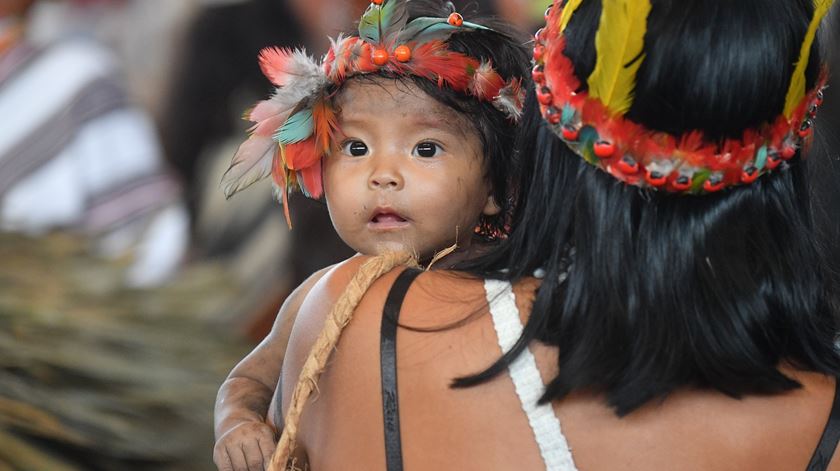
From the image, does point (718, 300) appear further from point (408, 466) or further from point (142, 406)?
point (142, 406)

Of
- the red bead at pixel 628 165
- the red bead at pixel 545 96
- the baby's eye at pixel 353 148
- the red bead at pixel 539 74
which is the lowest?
the red bead at pixel 628 165

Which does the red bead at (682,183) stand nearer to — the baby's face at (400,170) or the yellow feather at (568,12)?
the yellow feather at (568,12)

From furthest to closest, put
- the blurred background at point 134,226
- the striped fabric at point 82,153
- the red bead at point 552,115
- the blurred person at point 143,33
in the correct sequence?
the blurred person at point 143,33 < the striped fabric at point 82,153 < the blurred background at point 134,226 < the red bead at point 552,115

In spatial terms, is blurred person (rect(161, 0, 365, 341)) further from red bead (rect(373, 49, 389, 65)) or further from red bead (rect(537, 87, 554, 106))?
red bead (rect(537, 87, 554, 106))

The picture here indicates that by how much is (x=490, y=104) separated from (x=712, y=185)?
1.90 ft

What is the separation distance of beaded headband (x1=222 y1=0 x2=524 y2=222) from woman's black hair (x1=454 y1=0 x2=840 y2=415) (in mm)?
443

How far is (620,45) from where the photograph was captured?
1459 mm

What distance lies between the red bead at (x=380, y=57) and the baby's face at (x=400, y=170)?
35mm

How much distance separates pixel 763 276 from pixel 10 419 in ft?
4.90

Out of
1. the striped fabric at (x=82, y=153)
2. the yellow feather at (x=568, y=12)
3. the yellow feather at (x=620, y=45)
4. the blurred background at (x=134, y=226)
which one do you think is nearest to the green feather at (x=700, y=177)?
the yellow feather at (x=620, y=45)

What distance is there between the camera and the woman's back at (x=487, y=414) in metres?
1.53

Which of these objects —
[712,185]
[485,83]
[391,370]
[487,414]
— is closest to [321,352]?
[391,370]

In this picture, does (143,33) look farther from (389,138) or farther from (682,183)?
(682,183)

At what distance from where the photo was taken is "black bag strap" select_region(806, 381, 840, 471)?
155 centimetres
